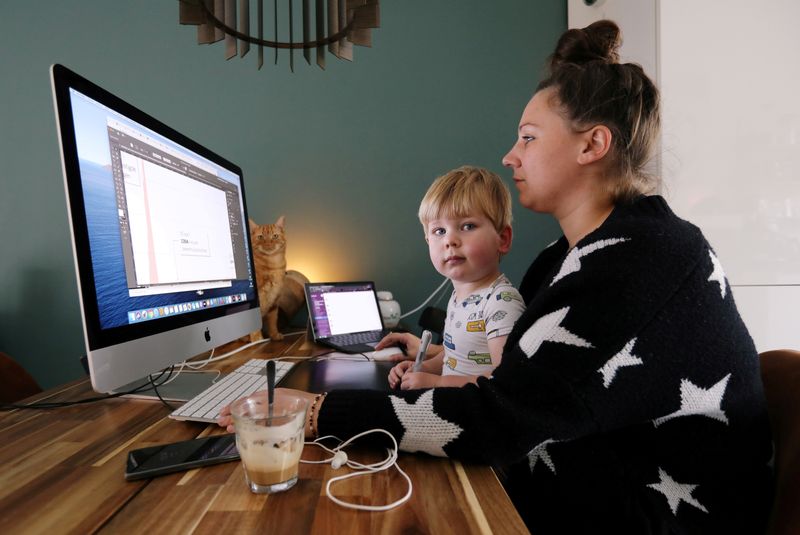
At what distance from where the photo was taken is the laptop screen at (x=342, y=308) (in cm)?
138

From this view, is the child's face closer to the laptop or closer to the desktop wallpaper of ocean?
the laptop

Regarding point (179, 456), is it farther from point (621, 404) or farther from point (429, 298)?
point (429, 298)

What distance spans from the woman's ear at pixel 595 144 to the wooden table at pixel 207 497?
0.54 meters

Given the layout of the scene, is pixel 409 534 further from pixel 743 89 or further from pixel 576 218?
pixel 743 89

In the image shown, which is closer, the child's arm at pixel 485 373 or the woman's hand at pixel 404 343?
the child's arm at pixel 485 373

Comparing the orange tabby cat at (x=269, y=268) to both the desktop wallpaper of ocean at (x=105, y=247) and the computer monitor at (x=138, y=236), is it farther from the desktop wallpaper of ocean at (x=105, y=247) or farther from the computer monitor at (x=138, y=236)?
the desktop wallpaper of ocean at (x=105, y=247)

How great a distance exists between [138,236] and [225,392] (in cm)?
29

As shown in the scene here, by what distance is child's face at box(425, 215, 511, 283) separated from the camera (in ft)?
3.31


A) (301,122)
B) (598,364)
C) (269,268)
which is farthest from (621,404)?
(301,122)

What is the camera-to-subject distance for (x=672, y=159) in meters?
1.35

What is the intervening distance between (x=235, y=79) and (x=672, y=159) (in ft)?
5.54

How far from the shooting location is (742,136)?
1.35 meters

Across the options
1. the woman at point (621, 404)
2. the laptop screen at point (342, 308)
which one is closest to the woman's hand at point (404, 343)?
the laptop screen at point (342, 308)

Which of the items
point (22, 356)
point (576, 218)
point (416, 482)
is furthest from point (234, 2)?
point (22, 356)
